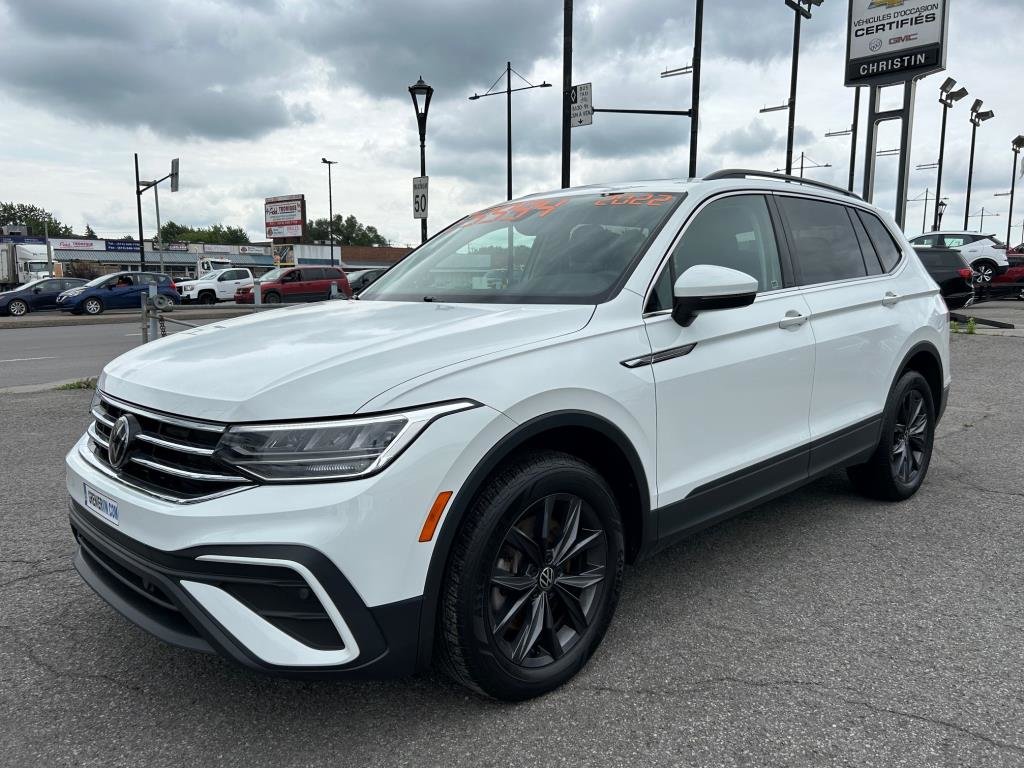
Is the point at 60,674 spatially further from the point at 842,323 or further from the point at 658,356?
the point at 842,323

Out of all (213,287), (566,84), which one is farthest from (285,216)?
(566,84)

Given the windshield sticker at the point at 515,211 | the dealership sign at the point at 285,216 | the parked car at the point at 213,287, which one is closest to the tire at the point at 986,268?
the windshield sticker at the point at 515,211

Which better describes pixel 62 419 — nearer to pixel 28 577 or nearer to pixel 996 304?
pixel 28 577

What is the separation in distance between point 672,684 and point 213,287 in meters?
33.9

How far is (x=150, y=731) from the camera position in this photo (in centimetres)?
244

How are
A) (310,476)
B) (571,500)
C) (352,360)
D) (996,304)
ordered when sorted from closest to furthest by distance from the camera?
(310,476) < (352,360) < (571,500) < (996,304)

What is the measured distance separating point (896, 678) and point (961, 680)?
0.72 feet

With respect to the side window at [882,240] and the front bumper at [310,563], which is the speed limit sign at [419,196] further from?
the front bumper at [310,563]

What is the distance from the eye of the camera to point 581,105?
1340 cm

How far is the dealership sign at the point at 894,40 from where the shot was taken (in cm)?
1445

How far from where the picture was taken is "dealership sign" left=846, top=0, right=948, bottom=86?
1445 centimetres

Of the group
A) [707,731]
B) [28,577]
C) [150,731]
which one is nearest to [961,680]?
[707,731]

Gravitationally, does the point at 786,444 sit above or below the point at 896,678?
above

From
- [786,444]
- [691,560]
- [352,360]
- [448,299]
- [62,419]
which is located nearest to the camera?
[352,360]
